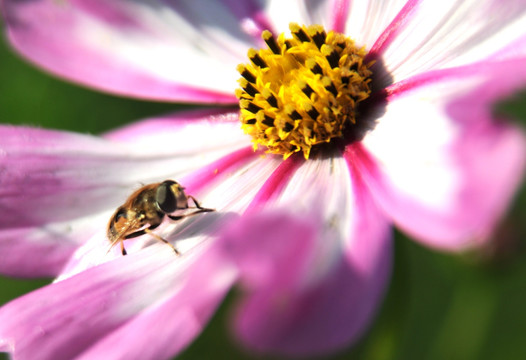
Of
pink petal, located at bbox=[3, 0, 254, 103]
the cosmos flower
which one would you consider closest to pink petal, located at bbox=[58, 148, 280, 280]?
the cosmos flower

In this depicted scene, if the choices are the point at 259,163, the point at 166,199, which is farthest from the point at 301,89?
the point at 166,199

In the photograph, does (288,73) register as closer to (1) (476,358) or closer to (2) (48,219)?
(2) (48,219)

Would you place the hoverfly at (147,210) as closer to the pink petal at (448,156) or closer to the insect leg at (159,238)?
the insect leg at (159,238)

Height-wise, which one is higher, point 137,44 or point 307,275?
point 137,44

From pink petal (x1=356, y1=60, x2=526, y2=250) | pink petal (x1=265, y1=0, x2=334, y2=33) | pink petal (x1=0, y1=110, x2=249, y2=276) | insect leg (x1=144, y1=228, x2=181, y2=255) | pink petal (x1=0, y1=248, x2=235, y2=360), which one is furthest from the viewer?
pink petal (x1=265, y1=0, x2=334, y2=33)

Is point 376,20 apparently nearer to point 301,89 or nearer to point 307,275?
point 301,89

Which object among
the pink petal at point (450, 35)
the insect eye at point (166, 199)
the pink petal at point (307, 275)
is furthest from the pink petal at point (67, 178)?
the pink petal at point (307, 275)

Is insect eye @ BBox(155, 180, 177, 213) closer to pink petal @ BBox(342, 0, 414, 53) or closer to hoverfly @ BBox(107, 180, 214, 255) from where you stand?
hoverfly @ BBox(107, 180, 214, 255)
